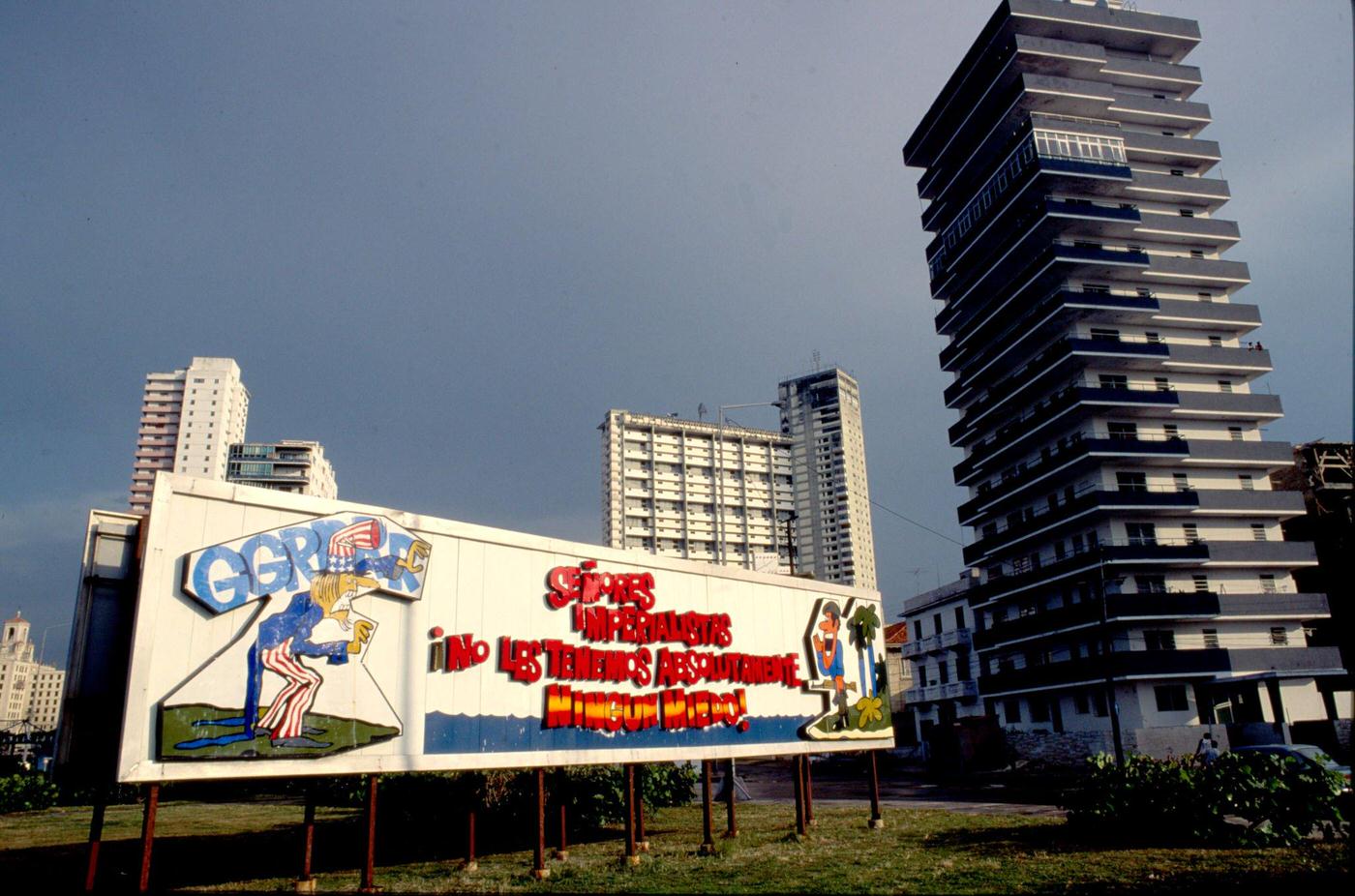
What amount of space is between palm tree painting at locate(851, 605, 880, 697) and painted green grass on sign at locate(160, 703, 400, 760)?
46.1ft

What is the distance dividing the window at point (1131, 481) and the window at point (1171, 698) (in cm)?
1401

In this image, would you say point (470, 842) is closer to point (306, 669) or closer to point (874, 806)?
point (306, 669)

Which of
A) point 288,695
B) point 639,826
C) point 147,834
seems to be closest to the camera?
point 147,834

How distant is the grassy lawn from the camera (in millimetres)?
14719

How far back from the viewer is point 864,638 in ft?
80.5

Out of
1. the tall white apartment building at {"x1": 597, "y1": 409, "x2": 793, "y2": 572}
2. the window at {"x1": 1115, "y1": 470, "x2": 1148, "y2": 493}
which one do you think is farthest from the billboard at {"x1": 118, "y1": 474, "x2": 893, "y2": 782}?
the tall white apartment building at {"x1": 597, "y1": 409, "x2": 793, "y2": 572}

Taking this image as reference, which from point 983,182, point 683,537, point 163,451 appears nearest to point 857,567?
point 683,537

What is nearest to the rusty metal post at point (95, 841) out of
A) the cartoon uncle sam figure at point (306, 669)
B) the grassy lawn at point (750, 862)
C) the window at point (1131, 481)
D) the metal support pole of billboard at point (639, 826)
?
the cartoon uncle sam figure at point (306, 669)

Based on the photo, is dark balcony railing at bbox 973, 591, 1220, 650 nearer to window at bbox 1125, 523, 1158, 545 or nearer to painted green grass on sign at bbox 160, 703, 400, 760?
window at bbox 1125, 523, 1158, 545

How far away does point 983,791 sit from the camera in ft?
128

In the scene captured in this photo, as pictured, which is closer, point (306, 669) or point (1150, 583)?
point (306, 669)

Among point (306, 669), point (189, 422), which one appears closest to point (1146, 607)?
point (306, 669)

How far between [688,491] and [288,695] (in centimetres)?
13173

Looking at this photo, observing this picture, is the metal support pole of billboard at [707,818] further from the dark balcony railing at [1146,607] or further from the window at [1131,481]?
the window at [1131,481]
